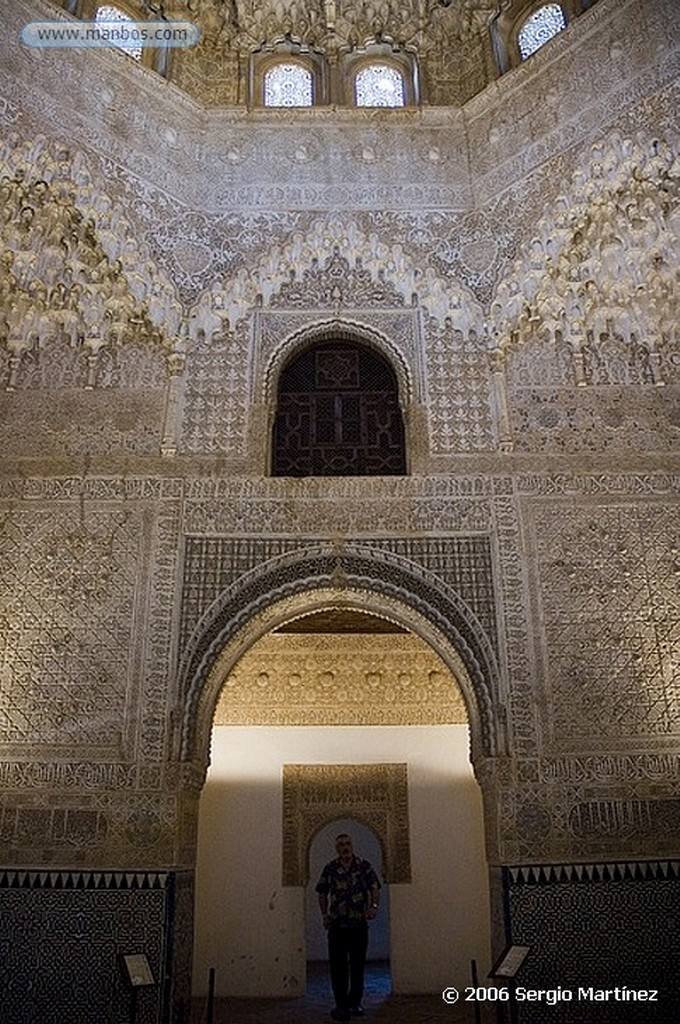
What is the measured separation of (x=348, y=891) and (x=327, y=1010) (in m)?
0.97

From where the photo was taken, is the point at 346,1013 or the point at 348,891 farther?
the point at 348,891

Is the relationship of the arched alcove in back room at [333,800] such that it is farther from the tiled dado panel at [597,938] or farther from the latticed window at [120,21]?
the latticed window at [120,21]

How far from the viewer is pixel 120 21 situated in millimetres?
7168

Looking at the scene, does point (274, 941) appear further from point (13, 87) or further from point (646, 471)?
point (13, 87)

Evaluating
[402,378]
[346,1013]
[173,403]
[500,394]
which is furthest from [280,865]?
[500,394]

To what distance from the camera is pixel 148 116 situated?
6676mm

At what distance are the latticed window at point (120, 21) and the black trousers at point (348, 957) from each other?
279 inches

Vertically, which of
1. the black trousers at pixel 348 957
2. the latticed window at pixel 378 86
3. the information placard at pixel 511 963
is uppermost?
the latticed window at pixel 378 86

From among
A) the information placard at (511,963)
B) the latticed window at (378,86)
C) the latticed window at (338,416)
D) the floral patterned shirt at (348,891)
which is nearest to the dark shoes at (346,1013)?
the floral patterned shirt at (348,891)

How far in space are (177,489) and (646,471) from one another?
3335 millimetres

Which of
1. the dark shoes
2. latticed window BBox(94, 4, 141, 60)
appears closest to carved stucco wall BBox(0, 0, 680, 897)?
latticed window BBox(94, 4, 141, 60)

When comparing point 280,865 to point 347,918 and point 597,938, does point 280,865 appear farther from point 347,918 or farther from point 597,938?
point 597,938

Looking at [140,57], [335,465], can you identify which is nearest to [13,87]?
[140,57]

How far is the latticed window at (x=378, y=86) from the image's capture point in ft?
24.8
